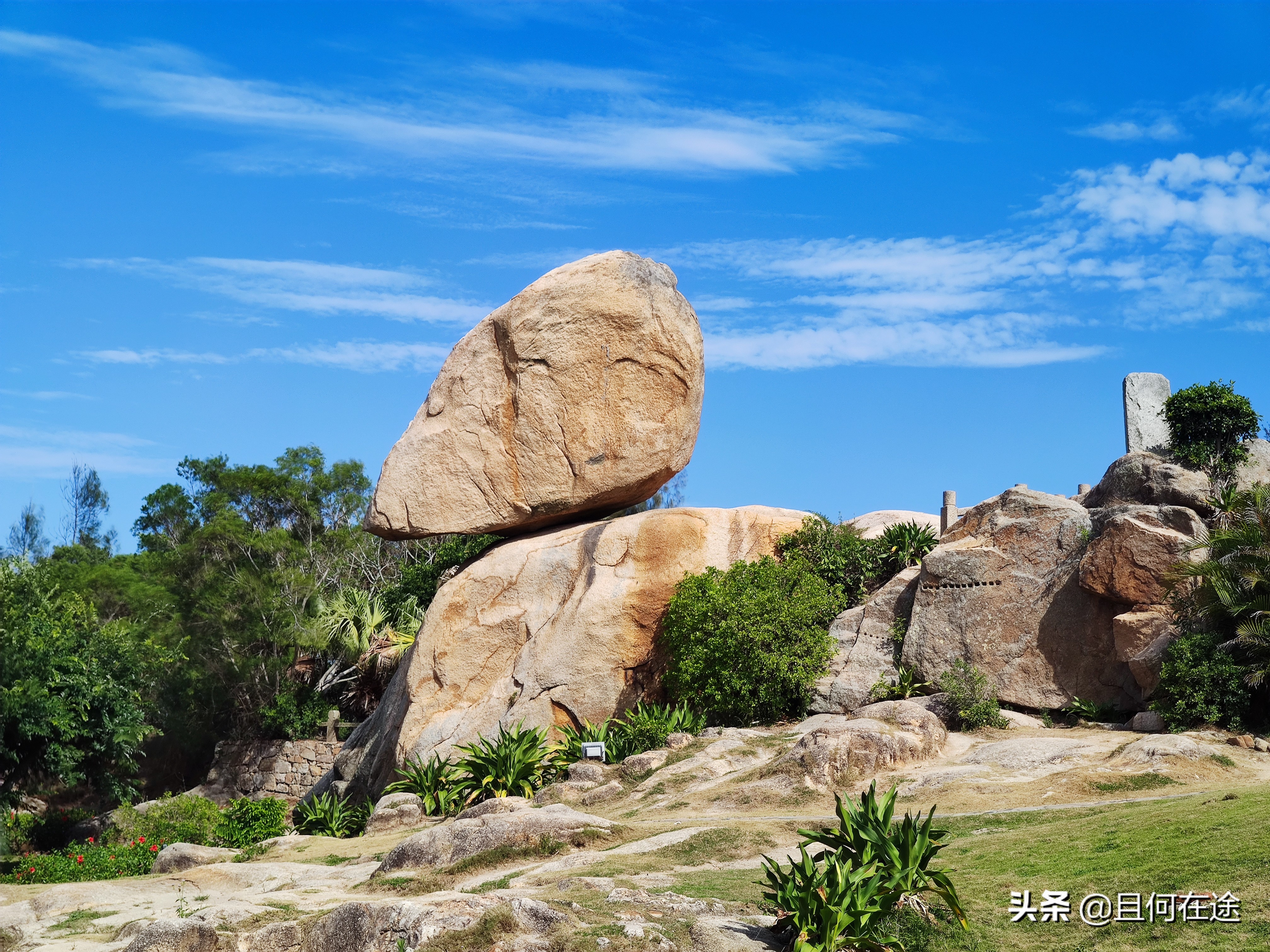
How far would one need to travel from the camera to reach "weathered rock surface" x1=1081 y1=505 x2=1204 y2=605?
20047mm

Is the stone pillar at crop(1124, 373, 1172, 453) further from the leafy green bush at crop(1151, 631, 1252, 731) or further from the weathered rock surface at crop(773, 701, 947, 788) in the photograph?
the weathered rock surface at crop(773, 701, 947, 788)

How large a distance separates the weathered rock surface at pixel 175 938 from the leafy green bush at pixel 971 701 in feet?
42.8

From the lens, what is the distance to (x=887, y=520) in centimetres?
2886

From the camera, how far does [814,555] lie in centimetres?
2436

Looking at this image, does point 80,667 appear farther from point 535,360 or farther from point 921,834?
point 921,834

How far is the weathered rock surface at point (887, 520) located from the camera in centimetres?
2725

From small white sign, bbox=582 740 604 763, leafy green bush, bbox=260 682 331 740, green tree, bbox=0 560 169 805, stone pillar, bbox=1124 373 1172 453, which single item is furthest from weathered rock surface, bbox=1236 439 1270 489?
leafy green bush, bbox=260 682 331 740

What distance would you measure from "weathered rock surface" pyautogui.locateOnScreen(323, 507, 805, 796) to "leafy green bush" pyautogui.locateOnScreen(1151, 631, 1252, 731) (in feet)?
27.0

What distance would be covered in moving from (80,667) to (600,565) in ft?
34.8

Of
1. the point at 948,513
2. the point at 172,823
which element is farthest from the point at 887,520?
the point at 172,823

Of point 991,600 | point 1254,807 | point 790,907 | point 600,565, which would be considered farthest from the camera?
point 600,565

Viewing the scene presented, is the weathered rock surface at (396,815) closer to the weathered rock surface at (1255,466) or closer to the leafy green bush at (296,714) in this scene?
the leafy green bush at (296,714)

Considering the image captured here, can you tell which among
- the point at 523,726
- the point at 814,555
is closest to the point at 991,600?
the point at 814,555

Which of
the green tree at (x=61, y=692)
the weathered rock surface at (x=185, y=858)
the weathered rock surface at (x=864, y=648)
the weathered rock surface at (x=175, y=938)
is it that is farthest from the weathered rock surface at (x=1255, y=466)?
the green tree at (x=61, y=692)
